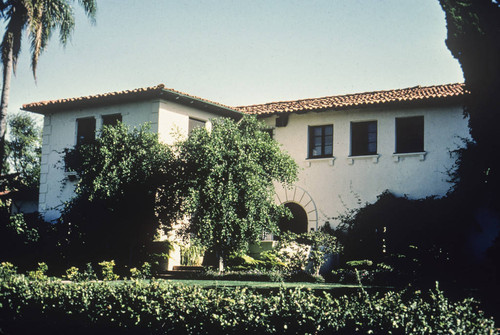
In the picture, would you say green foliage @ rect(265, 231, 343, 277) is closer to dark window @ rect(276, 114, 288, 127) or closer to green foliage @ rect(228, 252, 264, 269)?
green foliage @ rect(228, 252, 264, 269)

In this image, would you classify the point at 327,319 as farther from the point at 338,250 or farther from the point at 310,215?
the point at 310,215

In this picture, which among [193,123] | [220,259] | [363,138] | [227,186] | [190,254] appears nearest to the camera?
[227,186]

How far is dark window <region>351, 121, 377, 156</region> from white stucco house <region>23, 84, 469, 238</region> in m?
0.04

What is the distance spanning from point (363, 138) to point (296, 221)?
3.88 meters

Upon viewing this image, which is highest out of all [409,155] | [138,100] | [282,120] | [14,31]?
[14,31]

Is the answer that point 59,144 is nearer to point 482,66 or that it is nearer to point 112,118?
point 112,118

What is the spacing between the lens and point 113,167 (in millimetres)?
14812

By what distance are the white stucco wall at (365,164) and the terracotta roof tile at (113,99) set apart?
3.35m

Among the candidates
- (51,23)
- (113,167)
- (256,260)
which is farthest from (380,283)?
(51,23)

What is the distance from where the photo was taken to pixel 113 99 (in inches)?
710

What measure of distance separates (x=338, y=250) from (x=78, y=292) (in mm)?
9024

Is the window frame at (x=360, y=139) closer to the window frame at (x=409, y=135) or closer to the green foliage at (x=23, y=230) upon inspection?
the window frame at (x=409, y=135)

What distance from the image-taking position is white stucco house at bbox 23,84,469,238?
55.5ft

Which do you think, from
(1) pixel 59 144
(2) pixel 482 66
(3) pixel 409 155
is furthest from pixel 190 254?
(2) pixel 482 66
